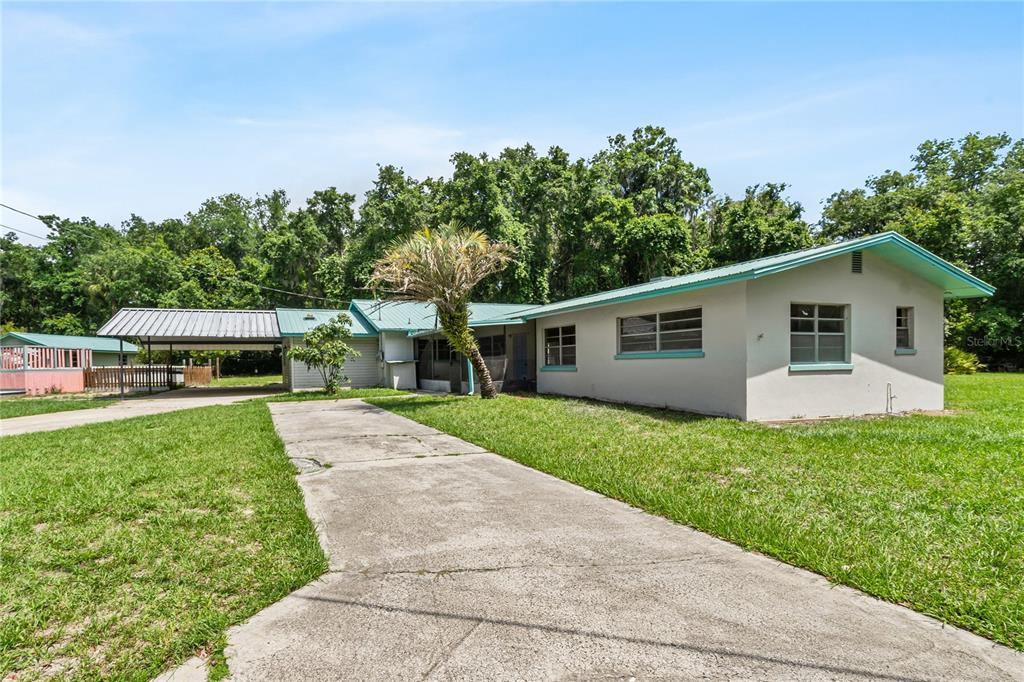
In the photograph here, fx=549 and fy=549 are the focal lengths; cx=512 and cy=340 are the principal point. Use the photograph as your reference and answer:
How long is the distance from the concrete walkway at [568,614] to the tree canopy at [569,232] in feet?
64.9

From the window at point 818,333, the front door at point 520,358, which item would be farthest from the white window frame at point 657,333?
the front door at point 520,358

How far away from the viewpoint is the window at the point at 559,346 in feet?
55.0

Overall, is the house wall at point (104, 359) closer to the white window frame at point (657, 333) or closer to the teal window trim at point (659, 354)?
the white window frame at point (657, 333)

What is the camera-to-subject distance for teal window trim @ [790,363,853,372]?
1075cm

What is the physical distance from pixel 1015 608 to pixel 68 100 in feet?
50.2

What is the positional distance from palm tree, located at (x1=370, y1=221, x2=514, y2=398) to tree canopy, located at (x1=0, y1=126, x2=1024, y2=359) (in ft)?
28.3

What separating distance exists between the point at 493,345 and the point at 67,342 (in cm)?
2527

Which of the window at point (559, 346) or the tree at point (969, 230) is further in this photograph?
the tree at point (969, 230)

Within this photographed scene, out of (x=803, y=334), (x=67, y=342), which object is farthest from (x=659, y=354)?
(x=67, y=342)

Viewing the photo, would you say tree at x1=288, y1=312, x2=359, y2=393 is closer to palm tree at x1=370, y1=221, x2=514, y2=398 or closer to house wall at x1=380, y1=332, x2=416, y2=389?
house wall at x1=380, y1=332, x2=416, y2=389

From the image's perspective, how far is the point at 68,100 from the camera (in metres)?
10.9

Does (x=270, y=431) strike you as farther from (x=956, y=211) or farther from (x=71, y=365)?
(x=956, y=211)

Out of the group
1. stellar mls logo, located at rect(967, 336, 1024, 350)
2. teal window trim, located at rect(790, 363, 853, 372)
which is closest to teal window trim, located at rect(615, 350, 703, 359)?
teal window trim, located at rect(790, 363, 853, 372)

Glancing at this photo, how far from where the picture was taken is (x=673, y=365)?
12109 millimetres
